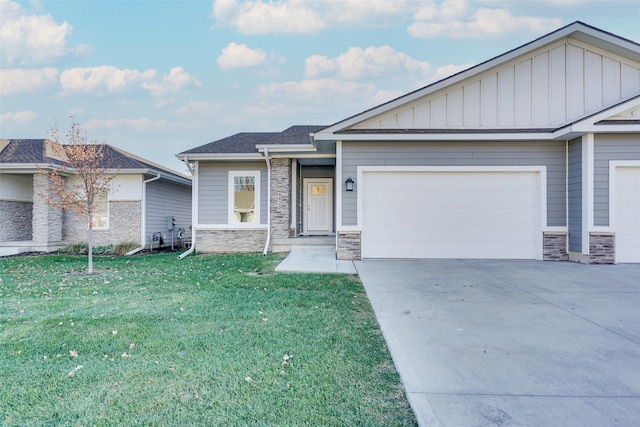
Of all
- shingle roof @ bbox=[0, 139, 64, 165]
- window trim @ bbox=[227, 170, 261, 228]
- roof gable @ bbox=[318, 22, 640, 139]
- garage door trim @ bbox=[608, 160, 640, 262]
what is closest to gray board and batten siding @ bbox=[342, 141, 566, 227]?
roof gable @ bbox=[318, 22, 640, 139]

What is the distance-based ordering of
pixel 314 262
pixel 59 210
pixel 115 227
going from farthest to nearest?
pixel 115 227 < pixel 59 210 < pixel 314 262

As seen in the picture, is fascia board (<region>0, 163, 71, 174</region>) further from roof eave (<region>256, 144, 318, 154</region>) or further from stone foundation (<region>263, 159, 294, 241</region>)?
stone foundation (<region>263, 159, 294, 241</region>)

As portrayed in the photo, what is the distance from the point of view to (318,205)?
475 inches

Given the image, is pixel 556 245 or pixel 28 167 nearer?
pixel 556 245

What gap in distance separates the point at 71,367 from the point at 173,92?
676 inches

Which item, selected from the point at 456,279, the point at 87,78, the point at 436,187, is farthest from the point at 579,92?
the point at 87,78

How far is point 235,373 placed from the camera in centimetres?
251

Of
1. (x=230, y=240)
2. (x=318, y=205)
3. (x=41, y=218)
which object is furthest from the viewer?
(x=318, y=205)

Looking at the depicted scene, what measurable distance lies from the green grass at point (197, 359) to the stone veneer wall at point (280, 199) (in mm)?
4900

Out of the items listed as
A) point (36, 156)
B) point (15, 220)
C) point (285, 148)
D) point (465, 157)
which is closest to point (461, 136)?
point (465, 157)

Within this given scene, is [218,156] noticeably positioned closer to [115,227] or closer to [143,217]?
[143,217]

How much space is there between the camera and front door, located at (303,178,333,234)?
1193 cm

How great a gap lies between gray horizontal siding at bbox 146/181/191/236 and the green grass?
752cm

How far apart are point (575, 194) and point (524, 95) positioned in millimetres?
2704
